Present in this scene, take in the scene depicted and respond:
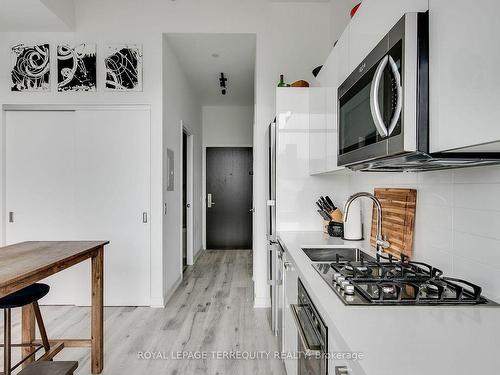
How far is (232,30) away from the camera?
3336 mm

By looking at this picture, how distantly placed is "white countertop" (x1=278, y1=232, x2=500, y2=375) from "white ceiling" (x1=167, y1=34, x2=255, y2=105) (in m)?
3.10

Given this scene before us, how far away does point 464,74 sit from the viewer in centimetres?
77

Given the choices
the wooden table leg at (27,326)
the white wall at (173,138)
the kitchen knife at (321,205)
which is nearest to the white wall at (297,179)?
the kitchen knife at (321,205)

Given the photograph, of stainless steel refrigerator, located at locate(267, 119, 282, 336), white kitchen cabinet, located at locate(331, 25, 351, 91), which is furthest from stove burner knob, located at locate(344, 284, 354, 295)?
stainless steel refrigerator, located at locate(267, 119, 282, 336)

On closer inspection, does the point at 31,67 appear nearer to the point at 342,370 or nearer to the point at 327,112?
the point at 327,112

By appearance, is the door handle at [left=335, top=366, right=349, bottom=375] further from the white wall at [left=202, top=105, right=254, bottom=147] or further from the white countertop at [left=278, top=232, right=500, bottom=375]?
the white wall at [left=202, top=105, right=254, bottom=147]

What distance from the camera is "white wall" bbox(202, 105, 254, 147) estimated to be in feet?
20.3

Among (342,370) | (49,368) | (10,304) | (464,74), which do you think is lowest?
(49,368)

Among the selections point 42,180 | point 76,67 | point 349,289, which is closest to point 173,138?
point 76,67

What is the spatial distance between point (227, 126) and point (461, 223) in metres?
5.30

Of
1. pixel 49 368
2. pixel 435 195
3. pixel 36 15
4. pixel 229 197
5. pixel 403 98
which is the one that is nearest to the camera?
pixel 403 98

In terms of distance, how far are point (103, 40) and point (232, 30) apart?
1288mm

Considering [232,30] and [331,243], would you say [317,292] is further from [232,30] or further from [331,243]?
[232,30]

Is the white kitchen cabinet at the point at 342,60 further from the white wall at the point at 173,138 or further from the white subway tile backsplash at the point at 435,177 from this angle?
the white wall at the point at 173,138
